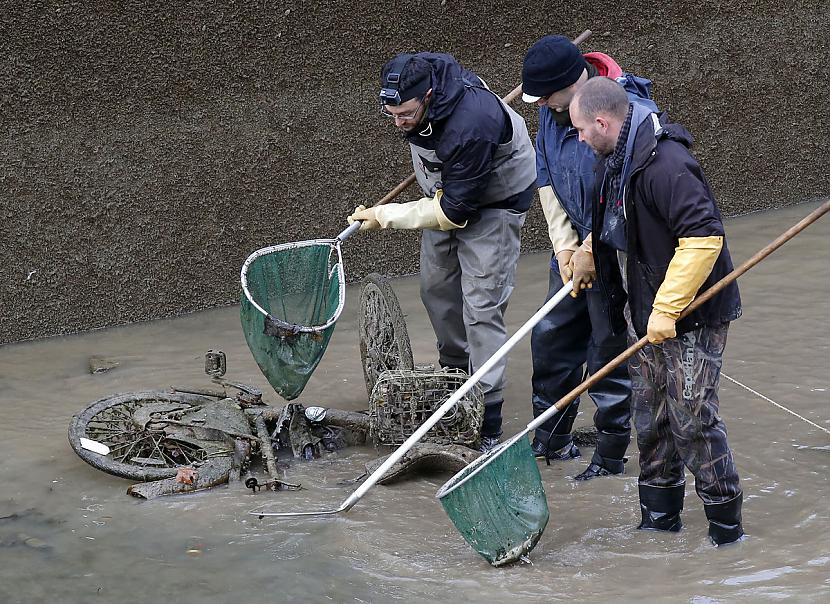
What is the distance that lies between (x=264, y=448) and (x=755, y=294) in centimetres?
358

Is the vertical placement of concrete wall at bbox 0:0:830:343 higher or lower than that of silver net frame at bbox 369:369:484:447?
higher

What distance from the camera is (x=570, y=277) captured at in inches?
187

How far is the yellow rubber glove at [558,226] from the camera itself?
4.89m

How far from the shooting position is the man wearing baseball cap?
4539mm

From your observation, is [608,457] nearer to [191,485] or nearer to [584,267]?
[584,267]

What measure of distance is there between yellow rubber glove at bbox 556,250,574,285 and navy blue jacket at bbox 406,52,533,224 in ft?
1.60

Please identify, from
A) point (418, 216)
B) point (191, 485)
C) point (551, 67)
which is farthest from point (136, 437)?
point (551, 67)

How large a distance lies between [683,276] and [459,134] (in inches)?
59.0

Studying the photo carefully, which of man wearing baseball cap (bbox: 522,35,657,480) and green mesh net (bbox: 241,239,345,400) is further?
green mesh net (bbox: 241,239,345,400)

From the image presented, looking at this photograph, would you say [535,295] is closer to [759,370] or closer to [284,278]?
Answer: [759,370]

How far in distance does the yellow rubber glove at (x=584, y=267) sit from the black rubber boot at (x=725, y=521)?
1.01 m

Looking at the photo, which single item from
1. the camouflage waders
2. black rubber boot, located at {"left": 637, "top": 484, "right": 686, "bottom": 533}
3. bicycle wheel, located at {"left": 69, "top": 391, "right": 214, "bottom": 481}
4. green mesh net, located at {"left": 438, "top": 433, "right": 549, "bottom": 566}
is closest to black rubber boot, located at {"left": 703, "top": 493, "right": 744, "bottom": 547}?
the camouflage waders

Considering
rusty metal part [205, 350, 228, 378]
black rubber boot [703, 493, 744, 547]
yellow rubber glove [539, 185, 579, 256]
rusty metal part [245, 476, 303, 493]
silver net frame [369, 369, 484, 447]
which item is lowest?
black rubber boot [703, 493, 744, 547]

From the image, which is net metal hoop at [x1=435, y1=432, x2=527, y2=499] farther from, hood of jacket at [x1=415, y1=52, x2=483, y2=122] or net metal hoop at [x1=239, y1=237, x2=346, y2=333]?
hood of jacket at [x1=415, y1=52, x2=483, y2=122]
